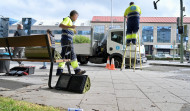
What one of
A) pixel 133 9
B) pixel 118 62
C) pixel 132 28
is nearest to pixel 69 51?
pixel 132 28

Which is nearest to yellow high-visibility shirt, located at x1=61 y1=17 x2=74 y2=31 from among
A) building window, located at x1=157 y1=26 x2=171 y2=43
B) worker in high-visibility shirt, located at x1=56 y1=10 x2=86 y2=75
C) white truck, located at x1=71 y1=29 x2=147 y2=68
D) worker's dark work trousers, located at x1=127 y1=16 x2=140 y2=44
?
worker in high-visibility shirt, located at x1=56 y1=10 x2=86 y2=75

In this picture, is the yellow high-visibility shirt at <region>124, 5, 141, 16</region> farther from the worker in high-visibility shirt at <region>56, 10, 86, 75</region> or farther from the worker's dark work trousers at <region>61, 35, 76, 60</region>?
the worker's dark work trousers at <region>61, 35, 76, 60</region>

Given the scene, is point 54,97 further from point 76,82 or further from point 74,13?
point 74,13

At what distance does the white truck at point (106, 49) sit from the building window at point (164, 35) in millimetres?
41642

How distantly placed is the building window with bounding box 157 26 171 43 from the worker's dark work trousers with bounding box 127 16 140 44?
4558cm

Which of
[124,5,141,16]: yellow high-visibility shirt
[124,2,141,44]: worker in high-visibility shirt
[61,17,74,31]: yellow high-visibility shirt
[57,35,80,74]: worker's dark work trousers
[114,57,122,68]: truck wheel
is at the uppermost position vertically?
[124,5,141,16]: yellow high-visibility shirt

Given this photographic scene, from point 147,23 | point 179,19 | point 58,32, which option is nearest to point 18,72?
point 179,19

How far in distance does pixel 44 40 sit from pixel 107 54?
861 cm

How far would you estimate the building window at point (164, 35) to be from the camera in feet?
165

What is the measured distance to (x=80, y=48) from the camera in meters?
13.0

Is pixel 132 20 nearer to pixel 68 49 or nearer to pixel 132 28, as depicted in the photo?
pixel 132 28

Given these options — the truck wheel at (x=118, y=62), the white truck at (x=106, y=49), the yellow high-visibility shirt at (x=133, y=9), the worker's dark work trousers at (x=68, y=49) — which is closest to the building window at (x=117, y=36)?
the white truck at (x=106, y=49)

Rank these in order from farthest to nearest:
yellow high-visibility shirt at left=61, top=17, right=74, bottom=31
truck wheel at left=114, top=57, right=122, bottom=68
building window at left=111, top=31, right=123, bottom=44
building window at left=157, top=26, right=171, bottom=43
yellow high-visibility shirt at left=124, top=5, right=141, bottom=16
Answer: building window at left=157, top=26, right=171, bottom=43 < building window at left=111, top=31, right=123, bottom=44 < truck wheel at left=114, top=57, right=122, bottom=68 < yellow high-visibility shirt at left=124, top=5, right=141, bottom=16 < yellow high-visibility shirt at left=61, top=17, right=74, bottom=31

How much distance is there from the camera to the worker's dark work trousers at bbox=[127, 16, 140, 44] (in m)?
A: 7.87
